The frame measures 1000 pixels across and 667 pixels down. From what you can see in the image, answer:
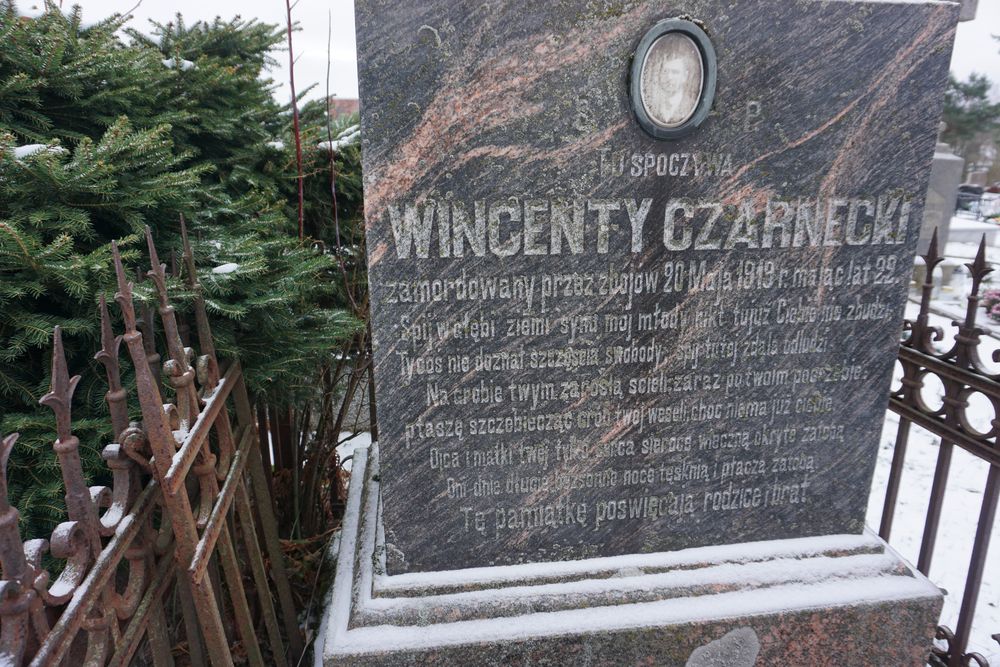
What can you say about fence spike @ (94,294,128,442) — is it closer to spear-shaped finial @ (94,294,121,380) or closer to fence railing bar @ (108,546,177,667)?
spear-shaped finial @ (94,294,121,380)

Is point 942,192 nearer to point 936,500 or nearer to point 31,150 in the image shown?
point 936,500

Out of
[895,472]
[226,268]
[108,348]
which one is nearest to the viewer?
[108,348]

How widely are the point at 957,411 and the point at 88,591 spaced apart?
9.86 feet

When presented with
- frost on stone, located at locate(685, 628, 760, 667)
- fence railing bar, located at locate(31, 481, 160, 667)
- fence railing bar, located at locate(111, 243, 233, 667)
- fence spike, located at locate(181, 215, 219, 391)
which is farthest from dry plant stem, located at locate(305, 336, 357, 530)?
frost on stone, located at locate(685, 628, 760, 667)

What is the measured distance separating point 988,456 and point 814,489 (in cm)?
65

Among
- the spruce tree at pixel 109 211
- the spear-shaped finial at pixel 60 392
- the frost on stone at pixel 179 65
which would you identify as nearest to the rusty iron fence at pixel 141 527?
the spear-shaped finial at pixel 60 392

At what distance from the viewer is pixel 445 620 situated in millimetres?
2250

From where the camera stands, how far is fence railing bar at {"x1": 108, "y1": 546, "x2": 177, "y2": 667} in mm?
1420

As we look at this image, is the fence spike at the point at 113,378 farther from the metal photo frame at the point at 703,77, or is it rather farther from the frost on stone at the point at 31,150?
the metal photo frame at the point at 703,77

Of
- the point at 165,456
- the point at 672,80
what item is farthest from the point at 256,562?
the point at 672,80

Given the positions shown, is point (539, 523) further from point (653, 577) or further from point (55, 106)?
point (55, 106)

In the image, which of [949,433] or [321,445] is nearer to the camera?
[949,433]

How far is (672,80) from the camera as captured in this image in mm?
2084

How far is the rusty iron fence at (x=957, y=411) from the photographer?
244cm
